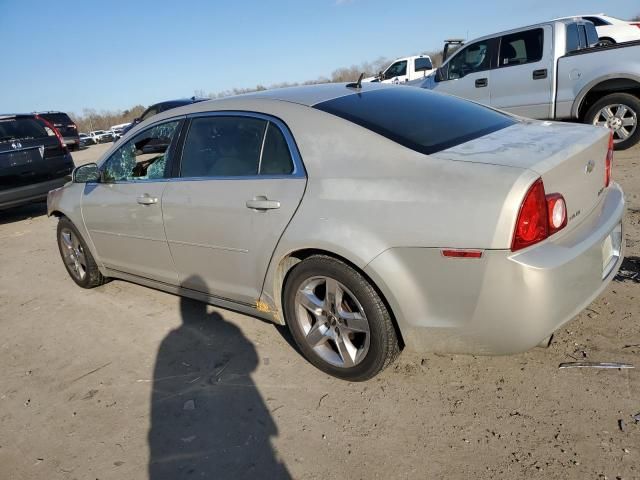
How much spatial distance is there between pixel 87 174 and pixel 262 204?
7.18ft

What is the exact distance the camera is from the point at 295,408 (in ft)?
8.75

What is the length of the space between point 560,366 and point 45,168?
8022 millimetres

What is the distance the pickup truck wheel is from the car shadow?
13.2 feet

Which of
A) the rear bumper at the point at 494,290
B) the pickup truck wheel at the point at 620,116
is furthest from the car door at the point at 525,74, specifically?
the rear bumper at the point at 494,290

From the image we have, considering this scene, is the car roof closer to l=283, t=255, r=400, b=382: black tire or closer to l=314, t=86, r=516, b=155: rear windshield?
l=314, t=86, r=516, b=155: rear windshield

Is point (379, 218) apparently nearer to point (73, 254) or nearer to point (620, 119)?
point (73, 254)

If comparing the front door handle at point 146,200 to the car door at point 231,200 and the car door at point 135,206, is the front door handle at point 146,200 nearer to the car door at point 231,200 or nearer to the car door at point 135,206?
the car door at point 135,206

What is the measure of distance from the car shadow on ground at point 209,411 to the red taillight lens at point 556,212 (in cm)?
166

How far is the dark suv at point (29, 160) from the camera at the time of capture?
24.5 feet

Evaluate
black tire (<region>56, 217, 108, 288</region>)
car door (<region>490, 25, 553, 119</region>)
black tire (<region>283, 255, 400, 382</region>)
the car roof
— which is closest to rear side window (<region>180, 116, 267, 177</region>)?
the car roof

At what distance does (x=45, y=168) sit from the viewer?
792 centimetres

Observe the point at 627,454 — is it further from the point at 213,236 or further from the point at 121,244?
the point at 121,244

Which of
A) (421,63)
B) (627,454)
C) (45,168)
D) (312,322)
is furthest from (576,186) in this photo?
(421,63)

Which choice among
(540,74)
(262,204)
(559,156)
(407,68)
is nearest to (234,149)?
(262,204)
